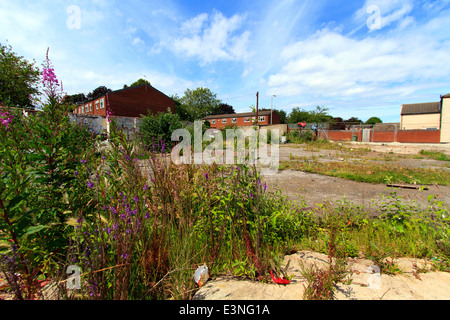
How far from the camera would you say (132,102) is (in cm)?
3027

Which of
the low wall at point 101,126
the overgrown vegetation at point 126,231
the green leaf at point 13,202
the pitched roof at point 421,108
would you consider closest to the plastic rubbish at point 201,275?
the overgrown vegetation at point 126,231

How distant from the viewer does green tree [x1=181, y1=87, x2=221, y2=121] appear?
206 ft

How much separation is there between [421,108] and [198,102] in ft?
187

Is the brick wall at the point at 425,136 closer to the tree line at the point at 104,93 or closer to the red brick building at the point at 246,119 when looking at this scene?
the tree line at the point at 104,93

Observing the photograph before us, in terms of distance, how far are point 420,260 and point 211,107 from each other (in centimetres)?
6607

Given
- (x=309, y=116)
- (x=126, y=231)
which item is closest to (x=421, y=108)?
(x=309, y=116)

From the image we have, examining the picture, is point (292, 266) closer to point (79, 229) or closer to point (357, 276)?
point (357, 276)

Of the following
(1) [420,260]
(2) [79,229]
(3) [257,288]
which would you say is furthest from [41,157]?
(1) [420,260]

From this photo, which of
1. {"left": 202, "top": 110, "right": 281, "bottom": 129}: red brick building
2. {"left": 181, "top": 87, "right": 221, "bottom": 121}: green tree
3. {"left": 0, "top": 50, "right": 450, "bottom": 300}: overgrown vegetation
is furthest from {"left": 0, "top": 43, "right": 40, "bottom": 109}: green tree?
{"left": 181, "top": 87, "right": 221, "bottom": 121}: green tree

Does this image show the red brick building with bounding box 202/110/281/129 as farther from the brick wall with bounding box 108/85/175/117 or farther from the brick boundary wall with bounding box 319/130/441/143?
the brick boundary wall with bounding box 319/130/441/143

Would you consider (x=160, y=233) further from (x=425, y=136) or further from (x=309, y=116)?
(x=309, y=116)

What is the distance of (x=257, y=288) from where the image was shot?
1517 millimetres

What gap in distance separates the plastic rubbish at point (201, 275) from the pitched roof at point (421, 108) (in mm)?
57784

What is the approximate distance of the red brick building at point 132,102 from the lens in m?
28.3
